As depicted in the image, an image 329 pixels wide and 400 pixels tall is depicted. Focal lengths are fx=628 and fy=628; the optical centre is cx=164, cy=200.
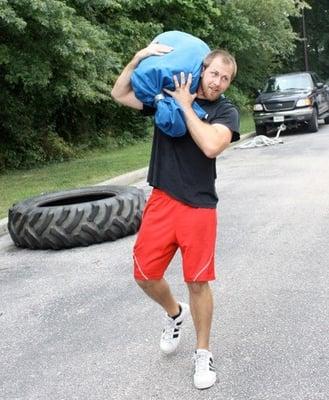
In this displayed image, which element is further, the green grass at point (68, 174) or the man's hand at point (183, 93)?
the green grass at point (68, 174)

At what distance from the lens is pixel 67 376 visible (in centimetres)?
358

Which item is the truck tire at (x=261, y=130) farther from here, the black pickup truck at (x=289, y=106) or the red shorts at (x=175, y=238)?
the red shorts at (x=175, y=238)

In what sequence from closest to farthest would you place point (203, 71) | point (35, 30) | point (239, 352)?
1. point (203, 71)
2. point (239, 352)
3. point (35, 30)

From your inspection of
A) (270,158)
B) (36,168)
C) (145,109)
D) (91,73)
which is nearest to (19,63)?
(91,73)

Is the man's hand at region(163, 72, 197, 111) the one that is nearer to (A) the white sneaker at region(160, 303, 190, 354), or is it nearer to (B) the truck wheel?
(A) the white sneaker at region(160, 303, 190, 354)

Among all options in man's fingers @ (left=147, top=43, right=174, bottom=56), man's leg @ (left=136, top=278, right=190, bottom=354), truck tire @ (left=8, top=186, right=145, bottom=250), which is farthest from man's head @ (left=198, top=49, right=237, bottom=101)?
truck tire @ (left=8, top=186, right=145, bottom=250)

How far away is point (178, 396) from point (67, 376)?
0.71 metres

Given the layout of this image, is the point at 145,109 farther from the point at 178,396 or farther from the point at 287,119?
the point at 287,119

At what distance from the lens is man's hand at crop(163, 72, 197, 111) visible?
3.08 m

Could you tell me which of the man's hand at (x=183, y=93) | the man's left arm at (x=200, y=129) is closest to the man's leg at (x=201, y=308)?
the man's left arm at (x=200, y=129)

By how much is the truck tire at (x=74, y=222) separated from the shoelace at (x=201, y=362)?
3.38 m

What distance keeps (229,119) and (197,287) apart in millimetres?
901

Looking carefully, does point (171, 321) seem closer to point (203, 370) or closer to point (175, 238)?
point (203, 370)

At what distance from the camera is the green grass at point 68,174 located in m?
10.2
